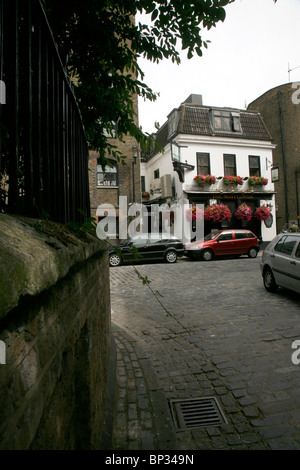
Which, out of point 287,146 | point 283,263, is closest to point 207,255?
point 283,263

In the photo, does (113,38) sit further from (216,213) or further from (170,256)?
(216,213)

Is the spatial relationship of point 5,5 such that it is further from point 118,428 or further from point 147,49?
point 118,428

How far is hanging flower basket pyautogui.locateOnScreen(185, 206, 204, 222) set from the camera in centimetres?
1898

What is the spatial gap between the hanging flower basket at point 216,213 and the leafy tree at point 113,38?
51.5 ft

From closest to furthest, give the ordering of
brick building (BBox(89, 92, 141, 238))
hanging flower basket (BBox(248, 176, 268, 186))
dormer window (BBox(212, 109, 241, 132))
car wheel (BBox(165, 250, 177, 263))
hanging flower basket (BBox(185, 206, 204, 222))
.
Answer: car wheel (BBox(165, 250, 177, 263)) → brick building (BBox(89, 92, 141, 238)) → hanging flower basket (BBox(185, 206, 204, 222)) → hanging flower basket (BBox(248, 176, 268, 186)) → dormer window (BBox(212, 109, 241, 132))

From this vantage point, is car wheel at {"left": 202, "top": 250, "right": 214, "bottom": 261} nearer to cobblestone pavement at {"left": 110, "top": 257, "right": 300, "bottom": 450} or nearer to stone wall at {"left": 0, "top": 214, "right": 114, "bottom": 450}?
cobblestone pavement at {"left": 110, "top": 257, "right": 300, "bottom": 450}

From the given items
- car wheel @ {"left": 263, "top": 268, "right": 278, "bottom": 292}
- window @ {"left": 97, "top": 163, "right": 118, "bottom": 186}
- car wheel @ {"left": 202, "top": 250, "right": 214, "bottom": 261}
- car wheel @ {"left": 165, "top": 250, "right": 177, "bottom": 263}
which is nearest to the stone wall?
car wheel @ {"left": 263, "top": 268, "right": 278, "bottom": 292}

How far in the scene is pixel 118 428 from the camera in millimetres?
2580

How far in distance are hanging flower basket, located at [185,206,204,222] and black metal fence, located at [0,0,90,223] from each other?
17342mm

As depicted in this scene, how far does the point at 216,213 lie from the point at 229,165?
4877mm

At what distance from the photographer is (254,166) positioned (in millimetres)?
22359

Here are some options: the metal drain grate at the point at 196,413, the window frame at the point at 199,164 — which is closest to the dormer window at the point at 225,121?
the window frame at the point at 199,164

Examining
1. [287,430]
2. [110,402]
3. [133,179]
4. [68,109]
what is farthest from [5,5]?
[133,179]

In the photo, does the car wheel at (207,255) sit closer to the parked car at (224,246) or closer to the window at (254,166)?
the parked car at (224,246)
